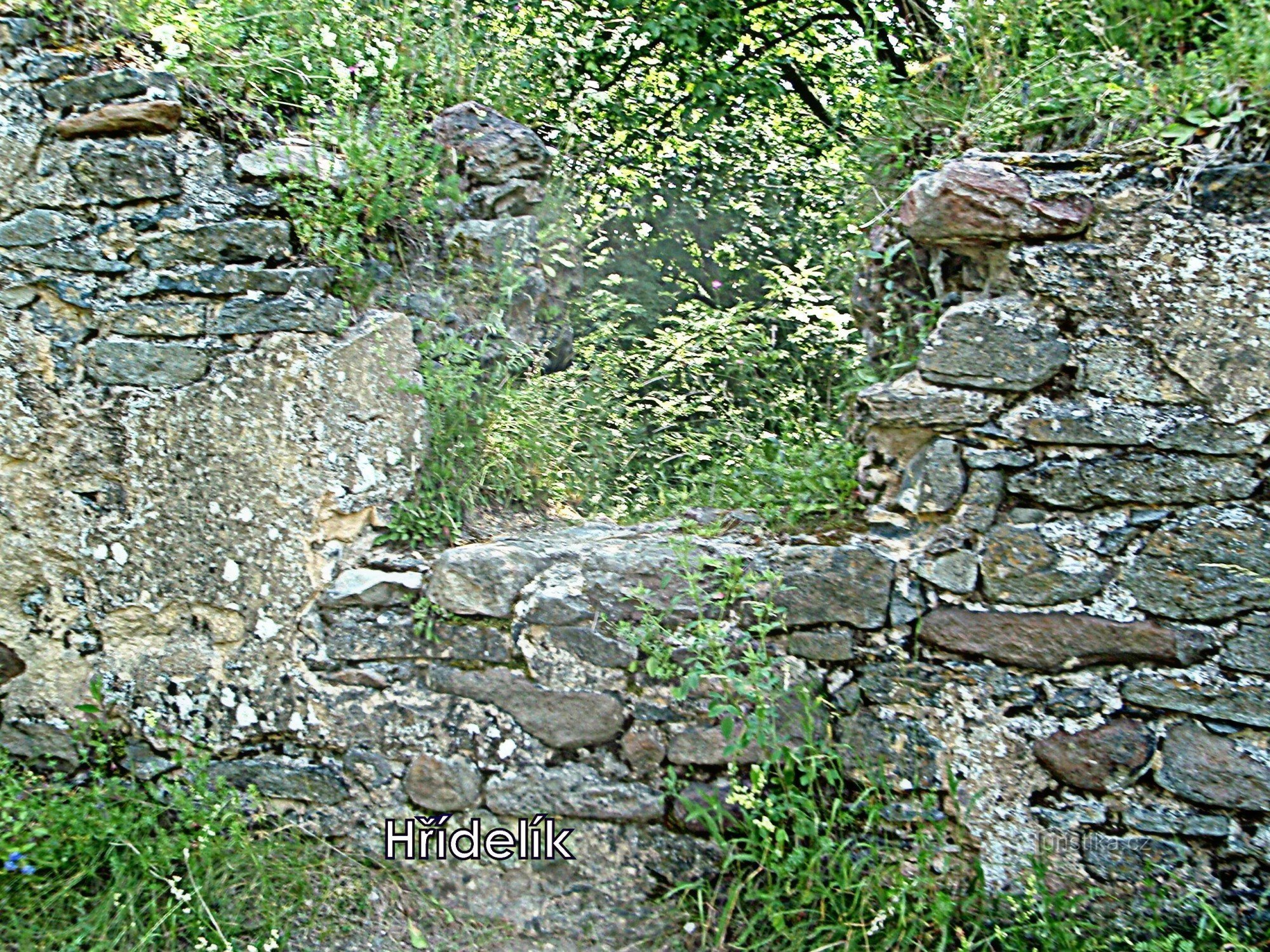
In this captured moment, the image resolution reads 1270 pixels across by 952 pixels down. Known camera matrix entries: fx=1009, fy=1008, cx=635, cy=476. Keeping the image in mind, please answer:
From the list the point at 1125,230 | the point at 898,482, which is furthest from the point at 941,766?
the point at 1125,230

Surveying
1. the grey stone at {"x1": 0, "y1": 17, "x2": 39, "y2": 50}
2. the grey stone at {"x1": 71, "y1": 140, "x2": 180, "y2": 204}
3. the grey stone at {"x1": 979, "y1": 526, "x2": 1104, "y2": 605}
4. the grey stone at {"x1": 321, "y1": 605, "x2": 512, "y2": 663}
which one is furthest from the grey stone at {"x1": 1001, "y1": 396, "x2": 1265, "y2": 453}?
the grey stone at {"x1": 0, "y1": 17, "x2": 39, "y2": 50}

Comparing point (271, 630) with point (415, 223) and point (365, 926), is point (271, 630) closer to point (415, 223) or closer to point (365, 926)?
point (365, 926)

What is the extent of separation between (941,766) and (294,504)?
6.30 ft

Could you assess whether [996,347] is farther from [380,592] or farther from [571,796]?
[380,592]

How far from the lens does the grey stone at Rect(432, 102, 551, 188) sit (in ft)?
11.2

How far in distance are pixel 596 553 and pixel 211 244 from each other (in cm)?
145

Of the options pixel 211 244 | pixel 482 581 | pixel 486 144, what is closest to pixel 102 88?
pixel 211 244

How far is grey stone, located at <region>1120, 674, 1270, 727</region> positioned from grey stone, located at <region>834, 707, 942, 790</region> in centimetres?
50

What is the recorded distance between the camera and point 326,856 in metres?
2.87

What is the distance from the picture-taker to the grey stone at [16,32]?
9.86 feet

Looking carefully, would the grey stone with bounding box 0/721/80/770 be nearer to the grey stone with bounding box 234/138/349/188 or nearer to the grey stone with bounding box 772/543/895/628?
the grey stone with bounding box 234/138/349/188

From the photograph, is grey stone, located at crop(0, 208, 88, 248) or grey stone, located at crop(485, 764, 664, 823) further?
grey stone, located at crop(0, 208, 88, 248)

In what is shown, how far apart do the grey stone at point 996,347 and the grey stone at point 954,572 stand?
440 millimetres

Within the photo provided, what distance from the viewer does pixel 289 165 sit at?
9.91 ft
